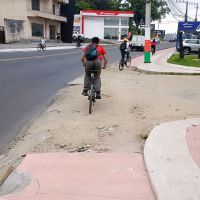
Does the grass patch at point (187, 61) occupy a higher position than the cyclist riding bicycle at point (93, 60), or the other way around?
the cyclist riding bicycle at point (93, 60)

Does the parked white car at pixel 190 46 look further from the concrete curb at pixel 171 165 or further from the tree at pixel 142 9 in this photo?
the tree at pixel 142 9

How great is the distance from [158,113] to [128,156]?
3382 millimetres

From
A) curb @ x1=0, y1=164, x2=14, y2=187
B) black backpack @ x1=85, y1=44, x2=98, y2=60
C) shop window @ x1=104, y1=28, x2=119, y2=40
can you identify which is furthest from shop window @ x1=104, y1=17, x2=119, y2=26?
curb @ x1=0, y1=164, x2=14, y2=187

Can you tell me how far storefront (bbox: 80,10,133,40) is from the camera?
81.1 m

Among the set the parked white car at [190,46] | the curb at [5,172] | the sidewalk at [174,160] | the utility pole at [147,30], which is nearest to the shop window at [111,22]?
the parked white car at [190,46]

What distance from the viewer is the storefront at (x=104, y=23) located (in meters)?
81.1

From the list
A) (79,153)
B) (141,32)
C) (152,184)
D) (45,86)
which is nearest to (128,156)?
(79,153)

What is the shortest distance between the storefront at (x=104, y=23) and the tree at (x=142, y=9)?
15.9m

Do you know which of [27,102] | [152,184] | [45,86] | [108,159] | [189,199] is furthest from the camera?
[45,86]

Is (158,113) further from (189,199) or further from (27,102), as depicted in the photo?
(189,199)

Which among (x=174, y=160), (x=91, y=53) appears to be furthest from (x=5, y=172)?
(x=91, y=53)

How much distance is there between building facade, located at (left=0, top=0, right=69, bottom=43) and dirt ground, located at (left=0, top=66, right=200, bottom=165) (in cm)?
3887

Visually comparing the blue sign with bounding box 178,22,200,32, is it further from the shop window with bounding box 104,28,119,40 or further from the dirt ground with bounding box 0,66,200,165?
the shop window with bounding box 104,28,119,40

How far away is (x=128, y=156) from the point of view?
223 inches
